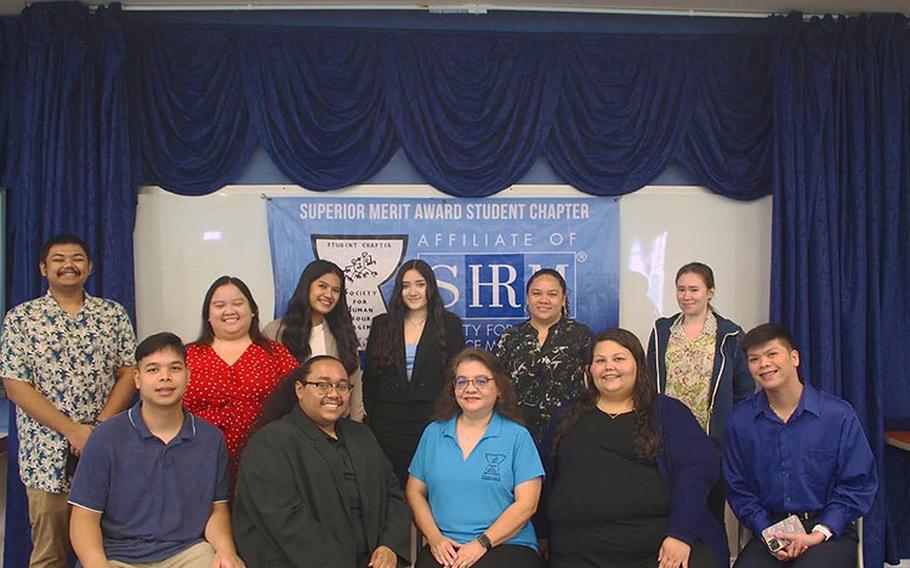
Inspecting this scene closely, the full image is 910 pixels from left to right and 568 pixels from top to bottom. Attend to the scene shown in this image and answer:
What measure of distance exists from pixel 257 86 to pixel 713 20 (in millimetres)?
2279

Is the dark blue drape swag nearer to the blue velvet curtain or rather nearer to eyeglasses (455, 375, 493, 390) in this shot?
the blue velvet curtain

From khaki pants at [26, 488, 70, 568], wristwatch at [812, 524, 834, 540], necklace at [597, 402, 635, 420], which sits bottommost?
khaki pants at [26, 488, 70, 568]

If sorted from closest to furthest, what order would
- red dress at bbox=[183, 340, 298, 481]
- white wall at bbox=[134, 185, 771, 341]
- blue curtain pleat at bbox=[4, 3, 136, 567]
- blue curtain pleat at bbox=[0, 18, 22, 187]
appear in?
red dress at bbox=[183, 340, 298, 481]
blue curtain pleat at bbox=[4, 3, 136, 567]
blue curtain pleat at bbox=[0, 18, 22, 187]
white wall at bbox=[134, 185, 771, 341]

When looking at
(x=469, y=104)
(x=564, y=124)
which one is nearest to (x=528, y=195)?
(x=564, y=124)

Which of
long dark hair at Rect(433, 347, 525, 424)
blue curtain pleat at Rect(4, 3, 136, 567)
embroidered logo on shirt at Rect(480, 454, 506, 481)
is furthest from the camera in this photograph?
blue curtain pleat at Rect(4, 3, 136, 567)

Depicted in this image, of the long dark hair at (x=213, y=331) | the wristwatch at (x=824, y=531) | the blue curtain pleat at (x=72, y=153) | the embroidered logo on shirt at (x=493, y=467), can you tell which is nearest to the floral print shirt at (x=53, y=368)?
the long dark hair at (x=213, y=331)

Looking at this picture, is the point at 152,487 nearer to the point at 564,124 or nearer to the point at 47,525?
the point at 47,525

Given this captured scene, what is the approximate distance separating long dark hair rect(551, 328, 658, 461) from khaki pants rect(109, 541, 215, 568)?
1208 millimetres

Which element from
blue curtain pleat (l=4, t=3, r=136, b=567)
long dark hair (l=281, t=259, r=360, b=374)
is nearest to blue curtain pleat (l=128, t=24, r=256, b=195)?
blue curtain pleat (l=4, t=3, r=136, b=567)

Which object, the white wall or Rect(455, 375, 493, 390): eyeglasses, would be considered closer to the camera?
Rect(455, 375, 493, 390): eyeglasses

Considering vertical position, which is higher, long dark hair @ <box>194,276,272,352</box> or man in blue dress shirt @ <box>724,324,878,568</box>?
long dark hair @ <box>194,276,272,352</box>

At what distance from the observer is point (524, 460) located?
2758 millimetres

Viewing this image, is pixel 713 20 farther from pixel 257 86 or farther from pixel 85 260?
pixel 85 260

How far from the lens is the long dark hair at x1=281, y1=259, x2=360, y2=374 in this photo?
336cm
